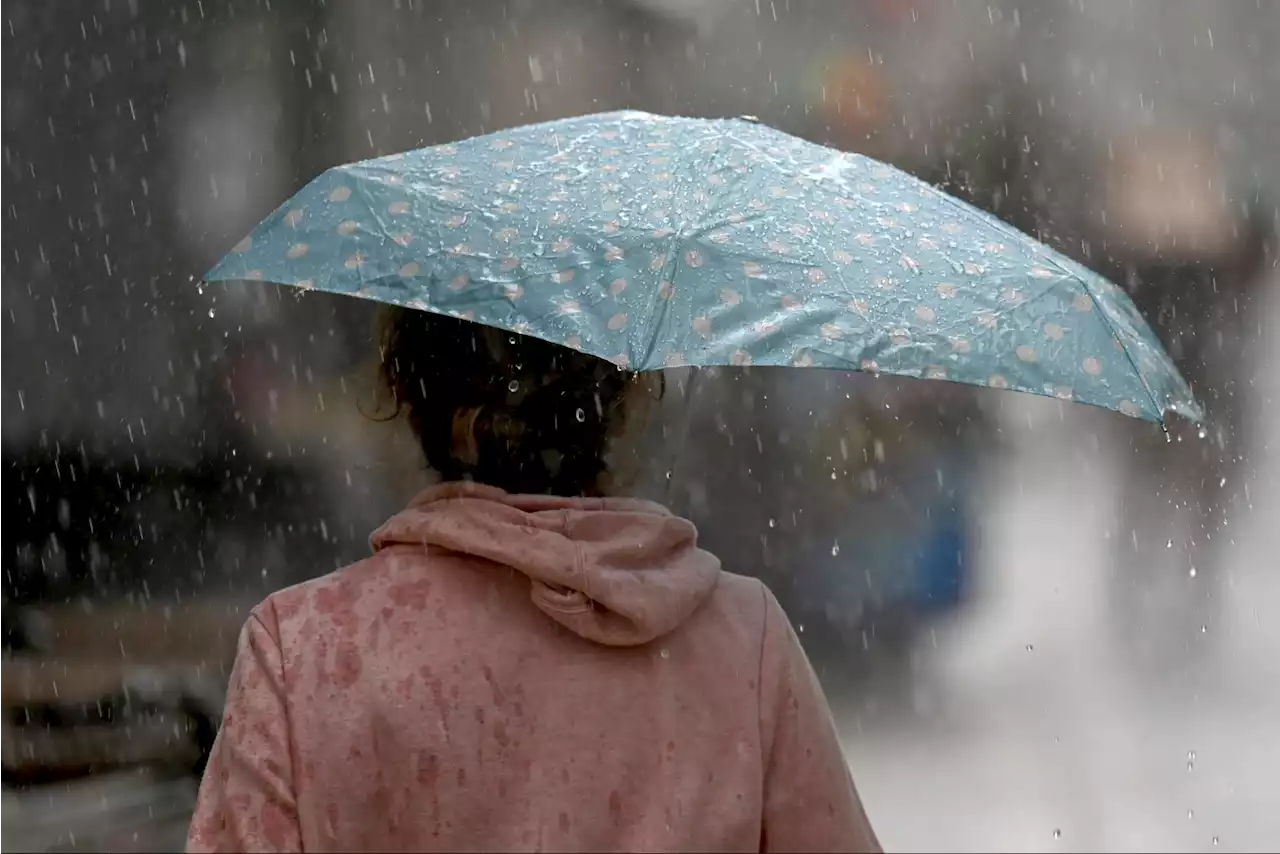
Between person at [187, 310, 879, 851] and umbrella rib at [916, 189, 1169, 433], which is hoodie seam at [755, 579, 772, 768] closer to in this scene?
person at [187, 310, 879, 851]

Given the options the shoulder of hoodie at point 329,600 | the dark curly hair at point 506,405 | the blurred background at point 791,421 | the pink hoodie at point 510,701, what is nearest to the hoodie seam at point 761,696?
the pink hoodie at point 510,701

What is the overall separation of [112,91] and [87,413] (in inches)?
76.6

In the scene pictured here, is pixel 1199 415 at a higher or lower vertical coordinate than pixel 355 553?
higher

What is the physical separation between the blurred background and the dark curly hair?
9.04ft

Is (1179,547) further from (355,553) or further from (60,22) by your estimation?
(60,22)

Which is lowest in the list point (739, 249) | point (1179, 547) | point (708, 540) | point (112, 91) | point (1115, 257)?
point (1179, 547)

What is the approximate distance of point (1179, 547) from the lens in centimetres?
1589

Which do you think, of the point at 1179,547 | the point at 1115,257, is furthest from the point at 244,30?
the point at 1179,547

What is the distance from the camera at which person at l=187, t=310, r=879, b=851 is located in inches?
75.4

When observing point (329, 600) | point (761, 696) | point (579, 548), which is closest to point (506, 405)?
point (579, 548)

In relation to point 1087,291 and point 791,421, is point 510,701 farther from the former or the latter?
point 791,421

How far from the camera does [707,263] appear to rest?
2256 millimetres

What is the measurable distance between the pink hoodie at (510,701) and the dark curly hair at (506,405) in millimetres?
51

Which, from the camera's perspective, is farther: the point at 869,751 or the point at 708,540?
the point at 708,540
